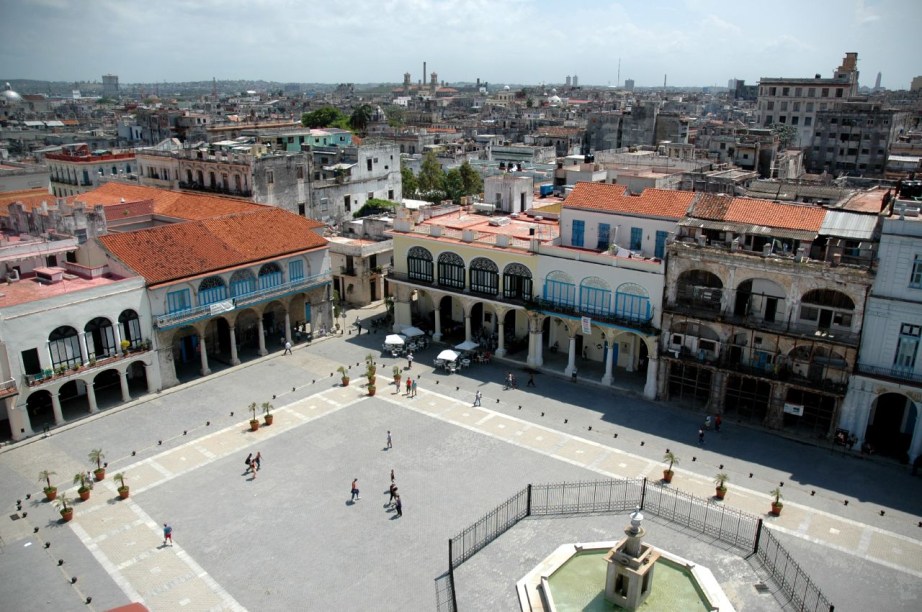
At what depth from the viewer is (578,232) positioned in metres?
52.0

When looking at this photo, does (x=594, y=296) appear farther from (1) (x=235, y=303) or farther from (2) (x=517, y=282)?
(1) (x=235, y=303)

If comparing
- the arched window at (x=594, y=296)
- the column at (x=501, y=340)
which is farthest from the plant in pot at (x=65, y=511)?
the arched window at (x=594, y=296)

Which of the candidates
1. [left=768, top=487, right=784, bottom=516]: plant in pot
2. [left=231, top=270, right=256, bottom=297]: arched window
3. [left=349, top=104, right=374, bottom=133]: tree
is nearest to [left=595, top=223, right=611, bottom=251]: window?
[left=768, top=487, right=784, bottom=516]: plant in pot

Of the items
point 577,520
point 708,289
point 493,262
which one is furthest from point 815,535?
point 493,262

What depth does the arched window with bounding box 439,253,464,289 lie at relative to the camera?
5538 cm

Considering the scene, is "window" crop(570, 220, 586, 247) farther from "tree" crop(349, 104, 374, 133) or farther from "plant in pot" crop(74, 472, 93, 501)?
"tree" crop(349, 104, 374, 133)

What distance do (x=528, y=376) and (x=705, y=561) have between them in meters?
22.7

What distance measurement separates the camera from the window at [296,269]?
55.6 meters

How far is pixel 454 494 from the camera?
36.3m

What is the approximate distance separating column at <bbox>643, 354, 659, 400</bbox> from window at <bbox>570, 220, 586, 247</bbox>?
10.3m

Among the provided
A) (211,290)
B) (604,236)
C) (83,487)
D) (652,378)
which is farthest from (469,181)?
(83,487)

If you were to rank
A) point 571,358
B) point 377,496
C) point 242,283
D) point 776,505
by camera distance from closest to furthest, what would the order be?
point 776,505 → point 377,496 → point 571,358 → point 242,283

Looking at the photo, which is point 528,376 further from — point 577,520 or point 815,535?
point 815,535

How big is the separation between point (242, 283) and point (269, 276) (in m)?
2.52
